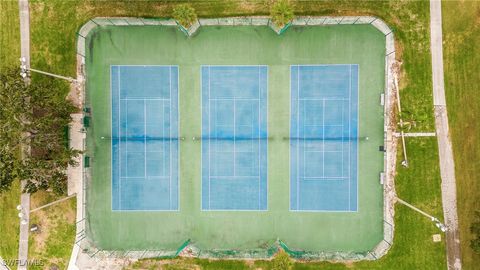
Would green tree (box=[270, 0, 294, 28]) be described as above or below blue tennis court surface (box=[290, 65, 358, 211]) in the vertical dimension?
above

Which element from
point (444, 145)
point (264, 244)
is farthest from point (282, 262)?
point (444, 145)

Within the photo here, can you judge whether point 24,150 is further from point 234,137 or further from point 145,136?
point 234,137

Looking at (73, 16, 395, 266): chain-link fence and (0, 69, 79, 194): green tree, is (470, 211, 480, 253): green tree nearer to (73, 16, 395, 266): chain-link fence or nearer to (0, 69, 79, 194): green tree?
(73, 16, 395, 266): chain-link fence

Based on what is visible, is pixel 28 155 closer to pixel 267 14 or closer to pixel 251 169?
pixel 251 169

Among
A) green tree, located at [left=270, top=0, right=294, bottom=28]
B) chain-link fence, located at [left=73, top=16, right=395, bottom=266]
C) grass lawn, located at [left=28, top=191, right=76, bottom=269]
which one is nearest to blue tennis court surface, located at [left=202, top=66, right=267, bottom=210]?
chain-link fence, located at [left=73, top=16, right=395, bottom=266]

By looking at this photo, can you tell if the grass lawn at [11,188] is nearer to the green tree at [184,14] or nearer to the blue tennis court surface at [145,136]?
the blue tennis court surface at [145,136]

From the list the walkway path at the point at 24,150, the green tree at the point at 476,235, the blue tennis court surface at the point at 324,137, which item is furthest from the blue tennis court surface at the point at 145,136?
the green tree at the point at 476,235
